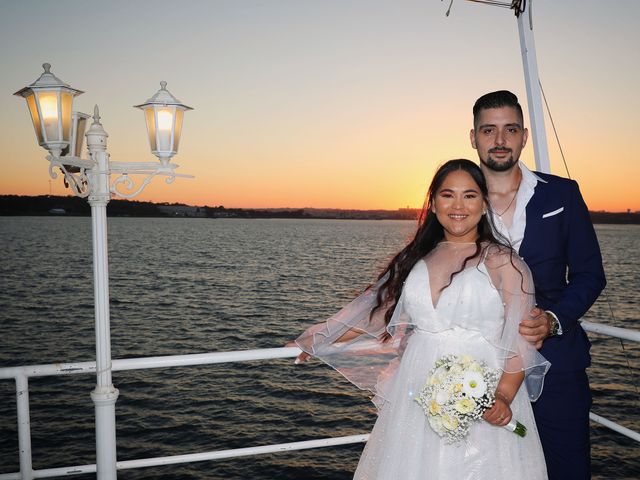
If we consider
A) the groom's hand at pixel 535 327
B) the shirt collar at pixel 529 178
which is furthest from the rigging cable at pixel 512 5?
the groom's hand at pixel 535 327

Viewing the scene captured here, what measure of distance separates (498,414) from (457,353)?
11.3 inches

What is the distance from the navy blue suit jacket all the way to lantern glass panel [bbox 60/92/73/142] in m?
2.43

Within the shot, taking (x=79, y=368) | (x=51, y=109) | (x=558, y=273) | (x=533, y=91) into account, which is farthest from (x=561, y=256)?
(x=51, y=109)

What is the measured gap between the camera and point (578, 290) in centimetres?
229

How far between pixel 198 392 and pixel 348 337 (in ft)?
37.9

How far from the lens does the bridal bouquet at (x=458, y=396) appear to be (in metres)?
1.92

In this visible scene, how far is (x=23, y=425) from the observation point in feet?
8.20

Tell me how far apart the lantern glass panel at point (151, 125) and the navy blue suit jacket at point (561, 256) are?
7.27ft

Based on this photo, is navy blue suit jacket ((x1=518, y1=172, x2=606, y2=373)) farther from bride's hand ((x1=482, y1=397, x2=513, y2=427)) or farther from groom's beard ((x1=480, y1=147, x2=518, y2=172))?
bride's hand ((x1=482, y1=397, x2=513, y2=427))

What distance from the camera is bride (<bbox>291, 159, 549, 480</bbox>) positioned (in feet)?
6.82

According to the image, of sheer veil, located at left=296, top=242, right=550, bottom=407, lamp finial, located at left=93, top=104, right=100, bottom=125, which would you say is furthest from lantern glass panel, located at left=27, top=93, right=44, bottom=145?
sheer veil, located at left=296, top=242, right=550, bottom=407

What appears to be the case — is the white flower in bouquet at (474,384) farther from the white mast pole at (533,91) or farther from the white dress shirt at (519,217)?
the white mast pole at (533,91)

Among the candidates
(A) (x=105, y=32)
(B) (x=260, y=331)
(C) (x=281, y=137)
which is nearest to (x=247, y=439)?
(B) (x=260, y=331)

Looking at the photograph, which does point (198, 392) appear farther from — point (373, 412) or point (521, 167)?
point (521, 167)
